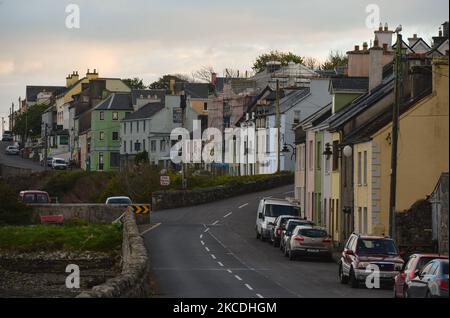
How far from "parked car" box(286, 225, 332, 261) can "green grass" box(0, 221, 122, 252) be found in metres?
17.6

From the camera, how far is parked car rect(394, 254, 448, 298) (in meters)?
30.0

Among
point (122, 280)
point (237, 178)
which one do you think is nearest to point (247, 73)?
point (237, 178)

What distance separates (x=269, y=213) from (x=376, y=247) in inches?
1021

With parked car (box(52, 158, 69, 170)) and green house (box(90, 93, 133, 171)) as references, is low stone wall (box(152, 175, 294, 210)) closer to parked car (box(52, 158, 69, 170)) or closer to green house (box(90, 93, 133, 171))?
parked car (box(52, 158, 69, 170))

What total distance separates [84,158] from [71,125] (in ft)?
47.3

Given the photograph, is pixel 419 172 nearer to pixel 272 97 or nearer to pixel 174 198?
pixel 174 198

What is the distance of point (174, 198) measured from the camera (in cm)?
8525

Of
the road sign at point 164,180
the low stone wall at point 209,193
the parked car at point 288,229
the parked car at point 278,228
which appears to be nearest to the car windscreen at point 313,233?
the parked car at point 288,229

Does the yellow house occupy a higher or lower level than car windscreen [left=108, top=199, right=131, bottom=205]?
higher

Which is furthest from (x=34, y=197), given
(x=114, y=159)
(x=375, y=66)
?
(x=114, y=159)

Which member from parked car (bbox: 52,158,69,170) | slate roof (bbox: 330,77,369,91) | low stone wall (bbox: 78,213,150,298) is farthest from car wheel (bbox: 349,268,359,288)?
parked car (bbox: 52,158,69,170)

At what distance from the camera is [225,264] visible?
4675 cm

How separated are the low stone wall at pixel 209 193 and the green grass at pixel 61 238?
48.0ft

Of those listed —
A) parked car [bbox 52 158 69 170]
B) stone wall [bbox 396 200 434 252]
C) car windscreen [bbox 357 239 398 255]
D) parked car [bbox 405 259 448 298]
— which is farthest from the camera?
parked car [bbox 52 158 69 170]
